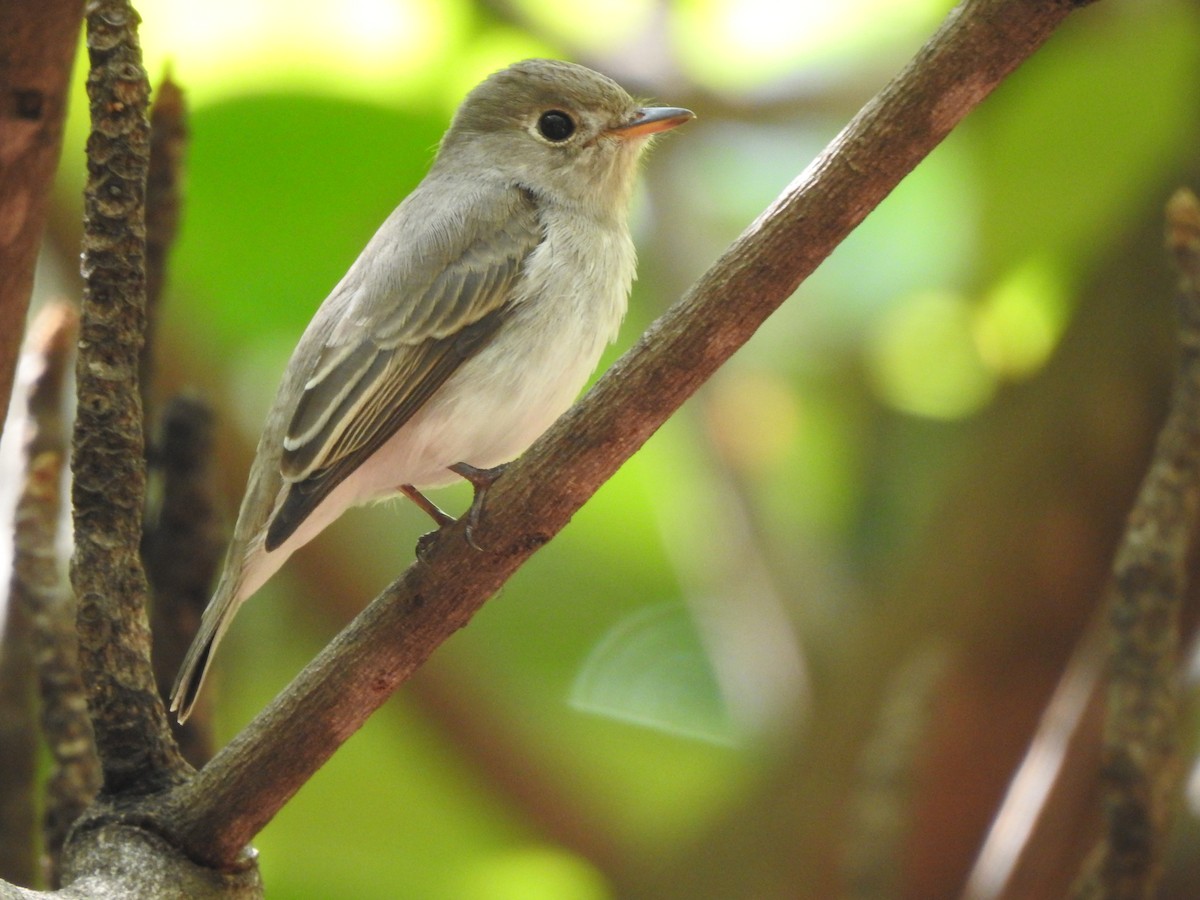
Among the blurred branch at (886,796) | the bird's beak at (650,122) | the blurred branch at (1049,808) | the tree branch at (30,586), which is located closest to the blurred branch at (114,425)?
the tree branch at (30,586)

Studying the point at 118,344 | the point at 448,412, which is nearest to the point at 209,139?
the point at 448,412

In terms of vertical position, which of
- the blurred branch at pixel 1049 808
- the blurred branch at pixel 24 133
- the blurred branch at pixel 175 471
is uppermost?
the blurred branch at pixel 24 133

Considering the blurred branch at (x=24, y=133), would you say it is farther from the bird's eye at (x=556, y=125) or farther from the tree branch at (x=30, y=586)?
the bird's eye at (x=556, y=125)

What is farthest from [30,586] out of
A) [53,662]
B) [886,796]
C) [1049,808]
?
[1049,808]

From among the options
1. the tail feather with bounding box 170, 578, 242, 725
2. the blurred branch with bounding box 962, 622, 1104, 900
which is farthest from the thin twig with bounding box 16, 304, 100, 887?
the blurred branch with bounding box 962, 622, 1104, 900

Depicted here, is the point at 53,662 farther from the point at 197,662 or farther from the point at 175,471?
the point at 175,471

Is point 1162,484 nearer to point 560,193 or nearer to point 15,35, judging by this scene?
point 560,193

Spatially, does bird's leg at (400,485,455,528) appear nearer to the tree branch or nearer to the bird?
the bird
